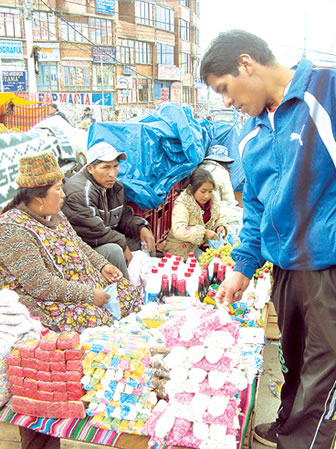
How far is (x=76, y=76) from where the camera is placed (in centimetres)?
2805

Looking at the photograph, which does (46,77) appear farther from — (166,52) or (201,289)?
(201,289)

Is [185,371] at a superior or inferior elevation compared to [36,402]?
superior

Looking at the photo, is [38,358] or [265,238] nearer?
[265,238]

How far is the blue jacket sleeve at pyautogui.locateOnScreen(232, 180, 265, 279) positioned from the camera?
1.77 meters

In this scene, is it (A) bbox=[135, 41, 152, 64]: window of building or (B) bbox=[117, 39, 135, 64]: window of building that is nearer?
(A) bbox=[135, 41, 152, 64]: window of building

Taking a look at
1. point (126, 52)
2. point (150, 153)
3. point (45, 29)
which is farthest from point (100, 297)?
point (126, 52)

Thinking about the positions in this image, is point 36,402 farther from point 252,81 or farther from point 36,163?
point 252,81

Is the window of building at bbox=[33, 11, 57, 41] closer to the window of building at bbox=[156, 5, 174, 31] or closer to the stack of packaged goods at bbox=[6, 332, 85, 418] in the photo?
the stack of packaged goods at bbox=[6, 332, 85, 418]

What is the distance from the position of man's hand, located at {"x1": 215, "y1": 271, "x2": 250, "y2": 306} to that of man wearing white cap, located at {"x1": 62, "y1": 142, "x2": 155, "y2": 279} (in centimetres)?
166

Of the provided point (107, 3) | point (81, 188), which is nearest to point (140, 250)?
point (81, 188)

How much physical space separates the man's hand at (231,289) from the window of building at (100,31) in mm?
28988

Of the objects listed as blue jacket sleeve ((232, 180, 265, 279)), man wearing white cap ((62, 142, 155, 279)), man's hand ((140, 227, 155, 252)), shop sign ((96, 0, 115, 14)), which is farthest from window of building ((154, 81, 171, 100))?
blue jacket sleeve ((232, 180, 265, 279))

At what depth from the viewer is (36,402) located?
1896 millimetres

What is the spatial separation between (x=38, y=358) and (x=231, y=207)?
141 inches
